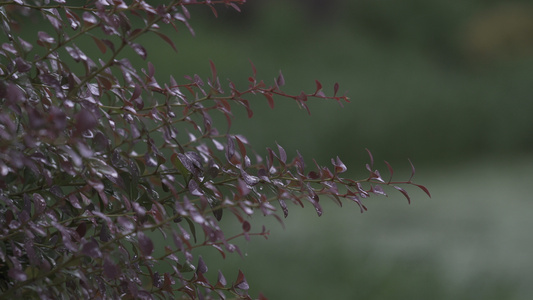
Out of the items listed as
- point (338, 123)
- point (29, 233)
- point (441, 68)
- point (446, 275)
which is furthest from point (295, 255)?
point (441, 68)

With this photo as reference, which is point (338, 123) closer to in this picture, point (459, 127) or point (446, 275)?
point (459, 127)

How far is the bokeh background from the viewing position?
2.72 metres

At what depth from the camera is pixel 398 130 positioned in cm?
557

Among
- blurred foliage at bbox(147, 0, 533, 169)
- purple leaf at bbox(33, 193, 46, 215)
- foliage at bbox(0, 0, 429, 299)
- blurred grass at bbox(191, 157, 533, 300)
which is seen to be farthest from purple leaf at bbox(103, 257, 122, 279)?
blurred foliage at bbox(147, 0, 533, 169)

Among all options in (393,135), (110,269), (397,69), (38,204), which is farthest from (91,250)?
(397,69)

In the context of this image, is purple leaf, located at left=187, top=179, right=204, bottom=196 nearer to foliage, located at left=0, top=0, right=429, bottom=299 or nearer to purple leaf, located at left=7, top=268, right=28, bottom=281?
foliage, located at left=0, top=0, right=429, bottom=299

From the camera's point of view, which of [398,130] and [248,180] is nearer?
[248,180]

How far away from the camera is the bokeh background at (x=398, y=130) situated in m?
2.72

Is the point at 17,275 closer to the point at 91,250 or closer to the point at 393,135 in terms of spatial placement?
the point at 91,250

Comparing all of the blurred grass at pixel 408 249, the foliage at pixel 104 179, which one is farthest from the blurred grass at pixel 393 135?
Result: the foliage at pixel 104 179

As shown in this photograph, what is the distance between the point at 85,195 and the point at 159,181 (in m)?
0.09

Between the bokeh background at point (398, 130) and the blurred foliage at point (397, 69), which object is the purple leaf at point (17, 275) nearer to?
the bokeh background at point (398, 130)

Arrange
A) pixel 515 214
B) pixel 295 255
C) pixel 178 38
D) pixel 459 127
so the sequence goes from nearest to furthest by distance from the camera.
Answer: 1. pixel 295 255
2. pixel 515 214
3. pixel 459 127
4. pixel 178 38

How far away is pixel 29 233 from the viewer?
73 cm
